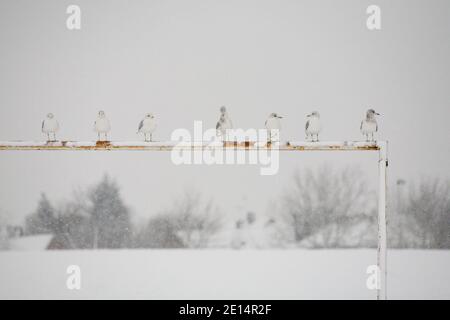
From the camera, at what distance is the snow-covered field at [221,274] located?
19.8 ft

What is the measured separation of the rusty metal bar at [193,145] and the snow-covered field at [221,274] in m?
2.28

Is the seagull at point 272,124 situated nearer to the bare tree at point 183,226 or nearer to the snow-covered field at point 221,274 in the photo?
the snow-covered field at point 221,274

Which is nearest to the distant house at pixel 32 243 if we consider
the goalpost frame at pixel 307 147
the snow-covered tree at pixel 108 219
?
the snow-covered tree at pixel 108 219

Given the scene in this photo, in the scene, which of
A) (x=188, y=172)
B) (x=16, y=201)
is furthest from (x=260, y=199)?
(x=16, y=201)

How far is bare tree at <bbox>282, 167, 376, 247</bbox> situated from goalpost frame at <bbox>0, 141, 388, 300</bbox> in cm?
2431

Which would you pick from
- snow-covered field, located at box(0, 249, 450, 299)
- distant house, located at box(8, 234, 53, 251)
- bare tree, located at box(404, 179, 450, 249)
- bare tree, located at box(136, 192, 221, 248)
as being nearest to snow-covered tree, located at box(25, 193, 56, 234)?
distant house, located at box(8, 234, 53, 251)

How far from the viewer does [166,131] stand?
246 feet

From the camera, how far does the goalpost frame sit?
447cm

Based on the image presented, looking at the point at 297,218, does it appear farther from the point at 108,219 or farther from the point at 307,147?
the point at 307,147

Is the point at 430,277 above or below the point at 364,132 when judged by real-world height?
below

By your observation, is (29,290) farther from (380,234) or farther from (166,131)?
(166,131)

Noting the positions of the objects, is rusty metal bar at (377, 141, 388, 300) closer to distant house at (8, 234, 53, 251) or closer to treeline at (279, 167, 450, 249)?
treeline at (279, 167, 450, 249)

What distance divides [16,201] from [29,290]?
31295 millimetres
